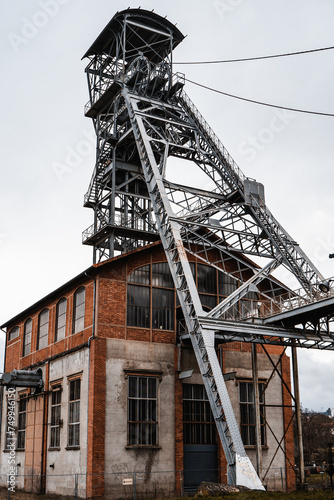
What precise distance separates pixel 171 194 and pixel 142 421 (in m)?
9.68

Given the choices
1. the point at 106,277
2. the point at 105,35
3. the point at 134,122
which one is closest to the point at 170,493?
the point at 106,277

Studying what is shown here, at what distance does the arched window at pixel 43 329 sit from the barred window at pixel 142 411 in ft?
23.6

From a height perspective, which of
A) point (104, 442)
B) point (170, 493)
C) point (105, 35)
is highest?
point (105, 35)

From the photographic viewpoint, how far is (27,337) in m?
31.1

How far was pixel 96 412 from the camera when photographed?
21.5 meters

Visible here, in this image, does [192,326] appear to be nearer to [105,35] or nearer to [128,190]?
[128,190]

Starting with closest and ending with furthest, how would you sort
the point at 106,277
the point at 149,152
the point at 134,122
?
the point at 106,277
the point at 149,152
the point at 134,122

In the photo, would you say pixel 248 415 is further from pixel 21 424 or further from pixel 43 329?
pixel 21 424

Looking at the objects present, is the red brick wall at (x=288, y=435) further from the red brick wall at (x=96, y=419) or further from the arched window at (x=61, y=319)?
the arched window at (x=61, y=319)

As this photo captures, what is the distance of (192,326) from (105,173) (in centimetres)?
1439

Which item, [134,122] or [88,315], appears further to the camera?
[134,122]

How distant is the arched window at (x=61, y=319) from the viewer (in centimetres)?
2640

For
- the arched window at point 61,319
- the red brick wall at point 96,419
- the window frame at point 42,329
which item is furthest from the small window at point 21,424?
the red brick wall at point 96,419

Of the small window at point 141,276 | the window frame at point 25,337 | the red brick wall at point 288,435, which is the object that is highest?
the small window at point 141,276
